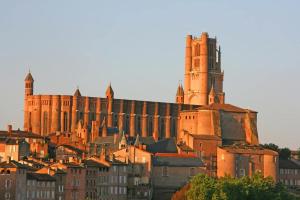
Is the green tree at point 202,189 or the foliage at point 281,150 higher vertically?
the foliage at point 281,150

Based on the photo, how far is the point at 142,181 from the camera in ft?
390

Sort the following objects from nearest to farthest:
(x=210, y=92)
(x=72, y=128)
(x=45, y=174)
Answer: (x=45, y=174)
(x=72, y=128)
(x=210, y=92)

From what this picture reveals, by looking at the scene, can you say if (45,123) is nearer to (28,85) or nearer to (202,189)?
(28,85)

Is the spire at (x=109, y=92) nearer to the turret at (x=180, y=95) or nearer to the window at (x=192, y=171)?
the turret at (x=180, y=95)

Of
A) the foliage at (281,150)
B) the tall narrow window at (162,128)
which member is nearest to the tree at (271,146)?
the foliage at (281,150)

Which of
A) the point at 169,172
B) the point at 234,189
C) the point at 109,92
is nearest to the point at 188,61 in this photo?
the point at 109,92

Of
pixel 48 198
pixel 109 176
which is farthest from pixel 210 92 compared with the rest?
pixel 48 198

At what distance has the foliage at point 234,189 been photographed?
10746 cm

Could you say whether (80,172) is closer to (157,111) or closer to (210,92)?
(157,111)

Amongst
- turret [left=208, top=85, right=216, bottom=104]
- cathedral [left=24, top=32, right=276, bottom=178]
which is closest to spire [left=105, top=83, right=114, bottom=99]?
cathedral [left=24, top=32, right=276, bottom=178]

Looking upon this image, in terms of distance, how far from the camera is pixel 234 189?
4318 inches

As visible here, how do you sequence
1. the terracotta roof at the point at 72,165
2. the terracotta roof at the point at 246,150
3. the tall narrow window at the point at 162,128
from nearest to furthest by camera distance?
the terracotta roof at the point at 72,165, the terracotta roof at the point at 246,150, the tall narrow window at the point at 162,128

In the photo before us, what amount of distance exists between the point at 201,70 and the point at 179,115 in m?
23.5

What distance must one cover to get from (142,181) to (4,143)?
2298cm
